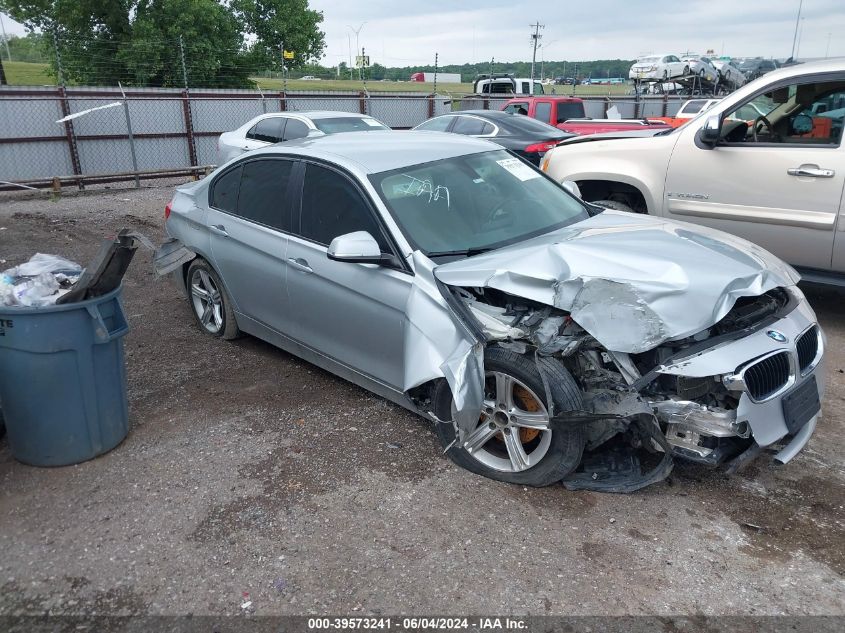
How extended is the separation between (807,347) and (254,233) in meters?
3.49

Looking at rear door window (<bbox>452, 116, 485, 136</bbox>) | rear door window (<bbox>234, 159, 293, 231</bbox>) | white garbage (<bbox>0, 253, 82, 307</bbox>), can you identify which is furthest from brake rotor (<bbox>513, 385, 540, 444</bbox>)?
rear door window (<bbox>452, 116, 485, 136</bbox>)

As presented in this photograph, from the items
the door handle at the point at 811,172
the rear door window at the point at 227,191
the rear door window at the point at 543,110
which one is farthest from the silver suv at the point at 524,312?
the rear door window at the point at 543,110

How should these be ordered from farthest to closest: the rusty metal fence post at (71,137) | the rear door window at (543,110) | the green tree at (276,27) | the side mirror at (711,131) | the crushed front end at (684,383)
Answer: the green tree at (276,27)
the rear door window at (543,110)
the rusty metal fence post at (71,137)
the side mirror at (711,131)
the crushed front end at (684,383)

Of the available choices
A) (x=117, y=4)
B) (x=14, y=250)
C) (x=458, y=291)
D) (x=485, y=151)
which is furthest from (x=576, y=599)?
(x=117, y=4)

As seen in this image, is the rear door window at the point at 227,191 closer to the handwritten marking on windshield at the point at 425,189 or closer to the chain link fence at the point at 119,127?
the handwritten marking on windshield at the point at 425,189

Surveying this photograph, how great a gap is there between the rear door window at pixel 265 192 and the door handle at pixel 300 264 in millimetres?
263

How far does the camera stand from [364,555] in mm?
3057

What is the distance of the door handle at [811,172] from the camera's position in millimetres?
5289

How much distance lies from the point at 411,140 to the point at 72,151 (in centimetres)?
1247

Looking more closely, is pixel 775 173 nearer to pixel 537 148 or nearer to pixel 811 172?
pixel 811 172

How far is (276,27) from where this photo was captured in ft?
102

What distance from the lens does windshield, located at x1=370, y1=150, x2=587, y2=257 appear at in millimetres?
3930

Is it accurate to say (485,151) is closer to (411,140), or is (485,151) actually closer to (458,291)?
(411,140)

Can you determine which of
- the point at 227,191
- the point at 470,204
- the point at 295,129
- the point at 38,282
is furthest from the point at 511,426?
the point at 295,129
